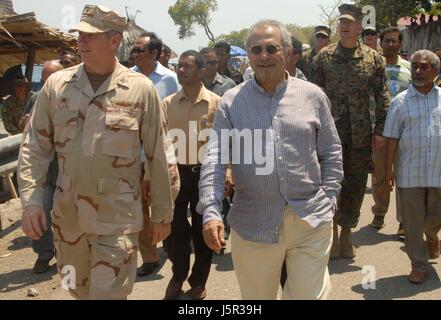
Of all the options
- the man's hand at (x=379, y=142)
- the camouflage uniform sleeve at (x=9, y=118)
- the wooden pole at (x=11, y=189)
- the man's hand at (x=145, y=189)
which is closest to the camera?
the man's hand at (x=145, y=189)

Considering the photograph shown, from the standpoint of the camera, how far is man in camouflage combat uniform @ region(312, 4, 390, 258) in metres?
5.26

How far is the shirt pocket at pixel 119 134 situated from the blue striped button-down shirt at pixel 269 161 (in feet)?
1.52

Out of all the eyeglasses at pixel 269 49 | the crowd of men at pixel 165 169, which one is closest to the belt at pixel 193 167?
the crowd of men at pixel 165 169

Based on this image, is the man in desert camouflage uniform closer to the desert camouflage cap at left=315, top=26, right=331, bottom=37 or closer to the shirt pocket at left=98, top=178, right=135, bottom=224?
the shirt pocket at left=98, top=178, right=135, bottom=224

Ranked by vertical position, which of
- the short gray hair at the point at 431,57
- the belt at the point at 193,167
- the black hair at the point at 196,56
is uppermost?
the black hair at the point at 196,56

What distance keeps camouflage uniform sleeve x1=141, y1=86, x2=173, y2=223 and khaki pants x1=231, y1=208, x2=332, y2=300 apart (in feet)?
1.50

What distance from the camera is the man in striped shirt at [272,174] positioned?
9.90ft

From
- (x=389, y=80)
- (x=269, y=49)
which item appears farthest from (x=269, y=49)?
(x=389, y=80)

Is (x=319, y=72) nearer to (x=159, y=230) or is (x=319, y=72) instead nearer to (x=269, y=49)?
(x=269, y=49)

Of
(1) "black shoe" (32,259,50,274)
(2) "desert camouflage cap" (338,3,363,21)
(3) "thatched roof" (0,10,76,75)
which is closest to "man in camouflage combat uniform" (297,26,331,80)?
(2) "desert camouflage cap" (338,3,363,21)

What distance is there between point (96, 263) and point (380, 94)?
11.0ft

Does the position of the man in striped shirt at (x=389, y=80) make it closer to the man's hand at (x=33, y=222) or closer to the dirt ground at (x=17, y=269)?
the dirt ground at (x=17, y=269)

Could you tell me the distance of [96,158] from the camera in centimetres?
312
